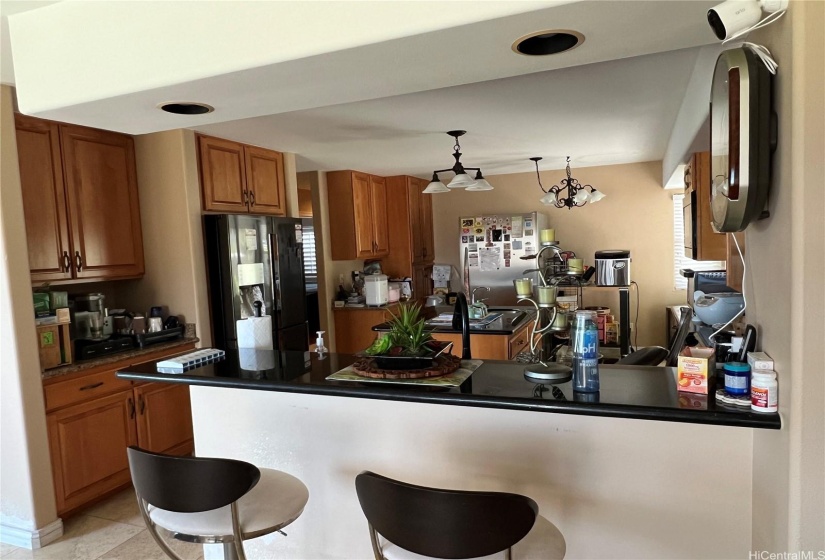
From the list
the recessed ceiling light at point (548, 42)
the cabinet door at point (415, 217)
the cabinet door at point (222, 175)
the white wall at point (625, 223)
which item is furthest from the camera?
the cabinet door at point (415, 217)

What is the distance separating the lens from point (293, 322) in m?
3.90

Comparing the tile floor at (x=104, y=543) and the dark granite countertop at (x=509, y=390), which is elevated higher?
the dark granite countertop at (x=509, y=390)

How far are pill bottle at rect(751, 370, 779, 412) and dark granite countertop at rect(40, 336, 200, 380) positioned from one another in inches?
120

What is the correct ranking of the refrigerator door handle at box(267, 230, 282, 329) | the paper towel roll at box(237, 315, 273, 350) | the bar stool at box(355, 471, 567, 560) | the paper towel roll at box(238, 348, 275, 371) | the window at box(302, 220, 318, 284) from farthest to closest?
the window at box(302, 220, 318, 284) → the refrigerator door handle at box(267, 230, 282, 329) → the paper towel roll at box(237, 315, 273, 350) → the paper towel roll at box(238, 348, 275, 371) → the bar stool at box(355, 471, 567, 560)

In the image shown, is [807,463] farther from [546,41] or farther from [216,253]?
[216,253]

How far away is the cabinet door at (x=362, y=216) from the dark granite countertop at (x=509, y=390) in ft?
10.3

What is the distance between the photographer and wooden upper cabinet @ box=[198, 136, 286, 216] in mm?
3486

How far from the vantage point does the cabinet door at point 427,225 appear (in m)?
6.28

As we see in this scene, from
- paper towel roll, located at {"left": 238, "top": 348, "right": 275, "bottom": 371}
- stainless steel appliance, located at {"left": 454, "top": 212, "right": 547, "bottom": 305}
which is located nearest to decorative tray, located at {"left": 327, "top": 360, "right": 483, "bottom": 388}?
paper towel roll, located at {"left": 238, "top": 348, "right": 275, "bottom": 371}

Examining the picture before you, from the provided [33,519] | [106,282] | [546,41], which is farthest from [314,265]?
[546,41]

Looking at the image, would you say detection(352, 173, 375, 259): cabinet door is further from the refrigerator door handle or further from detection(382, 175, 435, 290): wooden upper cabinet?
the refrigerator door handle

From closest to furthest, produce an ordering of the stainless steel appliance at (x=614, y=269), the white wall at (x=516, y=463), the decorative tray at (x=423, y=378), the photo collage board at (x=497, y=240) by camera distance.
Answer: the white wall at (x=516, y=463) < the decorative tray at (x=423, y=378) < the stainless steel appliance at (x=614, y=269) < the photo collage board at (x=497, y=240)

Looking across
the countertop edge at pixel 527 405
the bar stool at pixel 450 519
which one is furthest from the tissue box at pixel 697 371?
the bar stool at pixel 450 519

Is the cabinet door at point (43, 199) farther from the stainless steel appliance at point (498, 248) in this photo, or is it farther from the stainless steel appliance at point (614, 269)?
the stainless steel appliance at point (614, 269)
